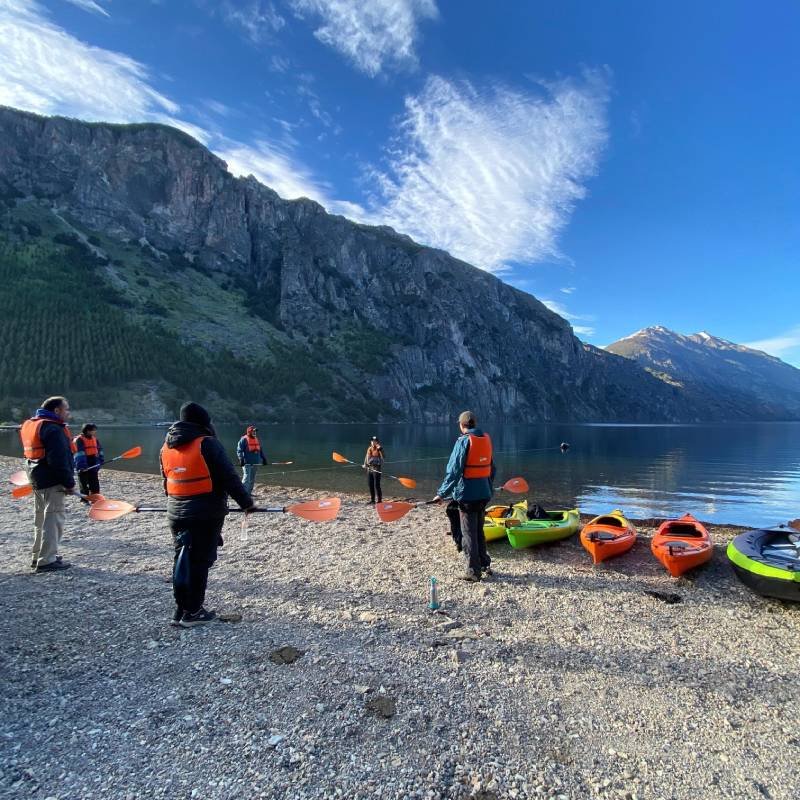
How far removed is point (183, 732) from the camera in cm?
438

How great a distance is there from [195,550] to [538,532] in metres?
8.04

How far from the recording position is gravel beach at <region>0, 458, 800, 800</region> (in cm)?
398

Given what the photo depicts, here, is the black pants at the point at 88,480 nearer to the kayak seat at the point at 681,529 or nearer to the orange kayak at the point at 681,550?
the orange kayak at the point at 681,550

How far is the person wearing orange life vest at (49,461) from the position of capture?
319 inches

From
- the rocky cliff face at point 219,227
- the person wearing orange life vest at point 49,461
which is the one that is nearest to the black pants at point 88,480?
the person wearing orange life vest at point 49,461

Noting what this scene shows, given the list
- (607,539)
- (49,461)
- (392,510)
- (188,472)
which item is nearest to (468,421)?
(392,510)

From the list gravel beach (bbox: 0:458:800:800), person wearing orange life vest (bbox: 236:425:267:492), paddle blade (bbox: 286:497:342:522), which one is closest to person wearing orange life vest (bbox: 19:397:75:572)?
gravel beach (bbox: 0:458:800:800)

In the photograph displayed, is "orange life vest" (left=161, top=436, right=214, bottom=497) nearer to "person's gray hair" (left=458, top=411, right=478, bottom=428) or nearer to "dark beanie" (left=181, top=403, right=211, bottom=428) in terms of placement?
"dark beanie" (left=181, top=403, right=211, bottom=428)

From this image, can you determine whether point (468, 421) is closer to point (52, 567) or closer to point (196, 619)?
point (196, 619)

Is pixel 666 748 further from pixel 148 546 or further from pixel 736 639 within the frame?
pixel 148 546

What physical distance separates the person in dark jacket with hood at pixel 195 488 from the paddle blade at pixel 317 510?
3.07 m

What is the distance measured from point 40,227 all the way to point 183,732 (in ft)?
544

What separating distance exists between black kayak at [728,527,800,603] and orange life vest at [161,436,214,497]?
9.36 metres

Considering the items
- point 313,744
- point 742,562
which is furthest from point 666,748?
point 742,562
